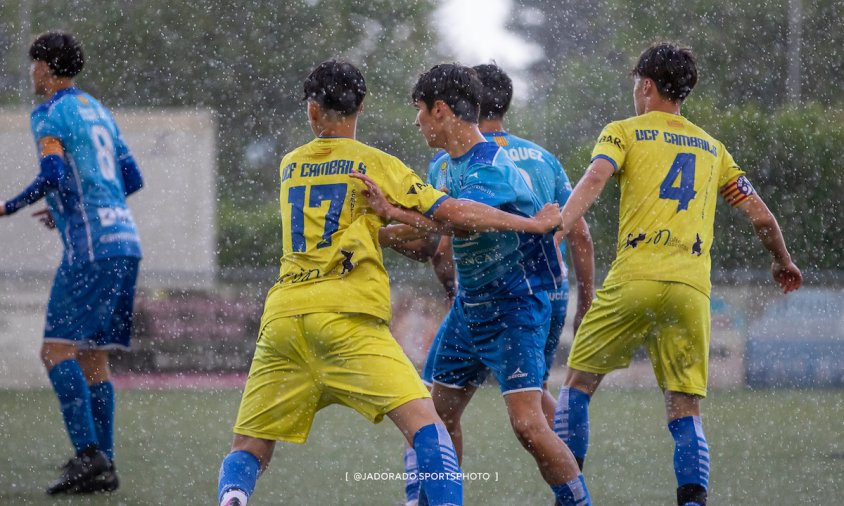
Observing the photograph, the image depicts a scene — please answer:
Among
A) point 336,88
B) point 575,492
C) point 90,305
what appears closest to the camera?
point 336,88

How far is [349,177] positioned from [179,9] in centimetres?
2253

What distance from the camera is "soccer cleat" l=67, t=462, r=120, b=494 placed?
534cm

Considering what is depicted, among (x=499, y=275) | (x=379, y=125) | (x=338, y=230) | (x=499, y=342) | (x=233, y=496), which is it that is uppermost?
(x=379, y=125)

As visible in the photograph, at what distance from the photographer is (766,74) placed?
63.4 ft

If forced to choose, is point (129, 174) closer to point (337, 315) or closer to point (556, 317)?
point (556, 317)

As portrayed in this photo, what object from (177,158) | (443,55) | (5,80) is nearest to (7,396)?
(177,158)

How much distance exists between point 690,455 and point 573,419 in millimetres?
510

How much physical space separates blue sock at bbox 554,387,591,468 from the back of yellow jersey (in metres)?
0.51

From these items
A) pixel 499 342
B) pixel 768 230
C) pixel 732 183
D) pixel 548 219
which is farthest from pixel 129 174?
pixel 768 230

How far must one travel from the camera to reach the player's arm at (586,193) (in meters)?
4.17

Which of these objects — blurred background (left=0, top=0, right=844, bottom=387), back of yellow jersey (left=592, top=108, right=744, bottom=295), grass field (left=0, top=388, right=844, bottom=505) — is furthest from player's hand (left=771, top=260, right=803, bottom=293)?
blurred background (left=0, top=0, right=844, bottom=387)

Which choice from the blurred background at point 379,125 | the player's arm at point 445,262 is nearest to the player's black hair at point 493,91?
the player's arm at point 445,262

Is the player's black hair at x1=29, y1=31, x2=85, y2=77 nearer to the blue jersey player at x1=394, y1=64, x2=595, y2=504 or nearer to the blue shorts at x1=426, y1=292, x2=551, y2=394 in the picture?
the blue jersey player at x1=394, y1=64, x2=595, y2=504

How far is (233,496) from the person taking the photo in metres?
3.62
